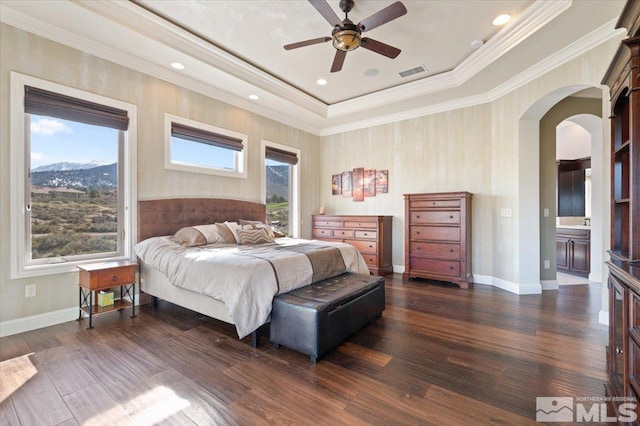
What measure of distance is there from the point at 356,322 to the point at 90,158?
3523mm

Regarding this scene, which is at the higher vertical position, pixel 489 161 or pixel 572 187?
pixel 489 161

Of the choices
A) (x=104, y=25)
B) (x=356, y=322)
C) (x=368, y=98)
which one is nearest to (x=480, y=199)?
(x=368, y=98)

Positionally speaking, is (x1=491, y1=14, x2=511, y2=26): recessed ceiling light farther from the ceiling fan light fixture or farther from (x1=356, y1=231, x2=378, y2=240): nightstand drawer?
(x1=356, y1=231, x2=378, y2=240): nightstand drawer

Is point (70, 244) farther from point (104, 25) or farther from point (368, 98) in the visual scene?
point (368, 98)

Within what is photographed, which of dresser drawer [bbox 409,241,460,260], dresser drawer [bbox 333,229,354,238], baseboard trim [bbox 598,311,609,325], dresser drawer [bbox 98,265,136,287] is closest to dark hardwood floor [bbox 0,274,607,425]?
baseboard trim [bbox 598,311,609,325]

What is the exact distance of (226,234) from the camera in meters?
3.88

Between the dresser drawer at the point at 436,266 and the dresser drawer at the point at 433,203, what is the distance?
2.85 ft

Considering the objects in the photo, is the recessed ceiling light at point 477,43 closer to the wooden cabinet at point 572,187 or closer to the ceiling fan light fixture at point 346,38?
the ceiling fan light fixture at point 346,38

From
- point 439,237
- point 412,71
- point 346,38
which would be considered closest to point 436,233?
point 439,237

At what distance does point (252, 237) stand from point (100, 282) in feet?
5.48

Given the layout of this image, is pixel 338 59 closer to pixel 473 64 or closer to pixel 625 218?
pixel 473 64

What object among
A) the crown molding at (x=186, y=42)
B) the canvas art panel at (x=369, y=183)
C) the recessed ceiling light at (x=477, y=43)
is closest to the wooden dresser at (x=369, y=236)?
the canvas art panel at (x=369, y=183)

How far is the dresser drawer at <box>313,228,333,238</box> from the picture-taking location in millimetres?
5786

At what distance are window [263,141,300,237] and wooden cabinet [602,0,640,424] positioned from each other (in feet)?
14.7
